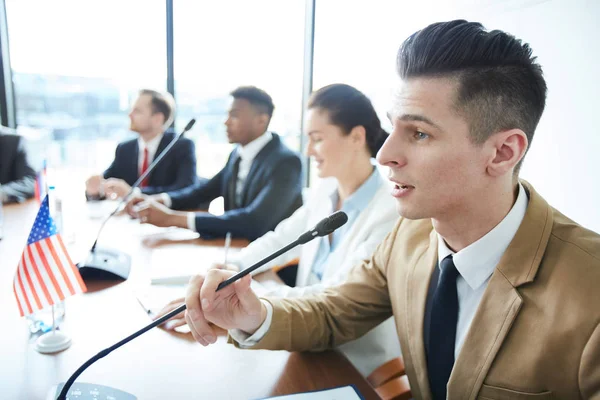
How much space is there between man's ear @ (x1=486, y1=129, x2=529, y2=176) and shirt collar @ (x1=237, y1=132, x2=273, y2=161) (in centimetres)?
191

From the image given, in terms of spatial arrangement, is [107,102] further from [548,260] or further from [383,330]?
[548,260]

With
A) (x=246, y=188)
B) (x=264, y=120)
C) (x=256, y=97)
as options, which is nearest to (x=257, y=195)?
(x=246, y=188)

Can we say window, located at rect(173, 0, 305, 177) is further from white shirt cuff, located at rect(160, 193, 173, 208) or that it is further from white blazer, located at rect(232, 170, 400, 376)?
white blazer, located at rect(232, 170, 400, 376)

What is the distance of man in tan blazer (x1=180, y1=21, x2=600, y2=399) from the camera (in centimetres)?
79

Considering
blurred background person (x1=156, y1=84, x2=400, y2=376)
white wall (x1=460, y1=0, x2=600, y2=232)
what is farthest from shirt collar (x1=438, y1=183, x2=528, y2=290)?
white wall (x1=460, y1=0, x2=600, y2=232)

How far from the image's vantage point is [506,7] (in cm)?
208

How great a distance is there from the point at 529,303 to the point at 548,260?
0.09m

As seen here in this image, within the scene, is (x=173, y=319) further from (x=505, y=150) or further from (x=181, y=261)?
(x=505, y=150)

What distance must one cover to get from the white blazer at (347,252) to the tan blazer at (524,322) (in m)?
0.33

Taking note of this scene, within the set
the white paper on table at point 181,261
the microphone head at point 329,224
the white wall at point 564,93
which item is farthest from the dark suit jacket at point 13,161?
the microphone head at point 329,224

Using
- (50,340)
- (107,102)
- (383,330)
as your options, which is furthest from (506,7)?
(107,102)

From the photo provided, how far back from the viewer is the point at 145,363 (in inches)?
39.0

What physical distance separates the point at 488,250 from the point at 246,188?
186cm

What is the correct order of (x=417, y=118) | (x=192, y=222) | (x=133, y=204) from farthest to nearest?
(x=133, y=204)
(x=192, y=222)
(x=417, y=118)
